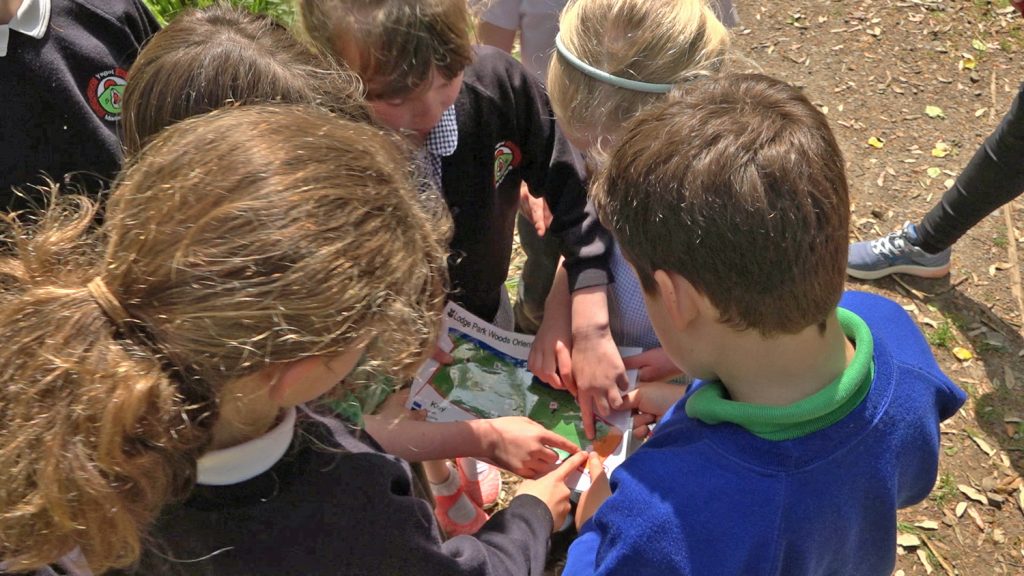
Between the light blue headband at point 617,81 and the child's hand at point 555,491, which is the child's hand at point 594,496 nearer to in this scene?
the child's hand at point 555,491

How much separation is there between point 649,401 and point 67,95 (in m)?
1.46

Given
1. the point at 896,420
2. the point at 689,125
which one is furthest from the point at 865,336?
the point at 689,125

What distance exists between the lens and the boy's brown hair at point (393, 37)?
1.57 m

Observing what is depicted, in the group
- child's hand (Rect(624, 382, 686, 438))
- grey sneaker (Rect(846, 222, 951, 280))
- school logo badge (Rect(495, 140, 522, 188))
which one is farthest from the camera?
grey sneaker (Rect(846, 222, 951, 280))

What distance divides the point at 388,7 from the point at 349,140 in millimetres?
542

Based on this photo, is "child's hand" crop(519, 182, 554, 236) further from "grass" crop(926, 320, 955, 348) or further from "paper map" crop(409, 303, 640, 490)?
"grass" crop(926, 320, 955, 348)

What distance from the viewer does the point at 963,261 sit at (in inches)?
135

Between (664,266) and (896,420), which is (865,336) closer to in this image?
(896,420)

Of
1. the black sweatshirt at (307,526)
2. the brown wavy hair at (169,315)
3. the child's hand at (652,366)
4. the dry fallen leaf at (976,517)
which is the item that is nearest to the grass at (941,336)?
the dry fallen leaf at (976,517)

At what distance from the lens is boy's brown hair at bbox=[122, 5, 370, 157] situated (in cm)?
142

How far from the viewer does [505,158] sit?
79.7 inches

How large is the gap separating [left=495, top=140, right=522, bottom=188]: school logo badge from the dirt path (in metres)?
1.78

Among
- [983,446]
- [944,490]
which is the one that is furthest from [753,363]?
[983,446]

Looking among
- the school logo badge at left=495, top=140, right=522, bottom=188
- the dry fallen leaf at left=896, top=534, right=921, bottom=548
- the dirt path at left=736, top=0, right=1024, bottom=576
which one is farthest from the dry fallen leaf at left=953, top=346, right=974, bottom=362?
the school logo badge at left=495, top=140, right=522, bottom=188
